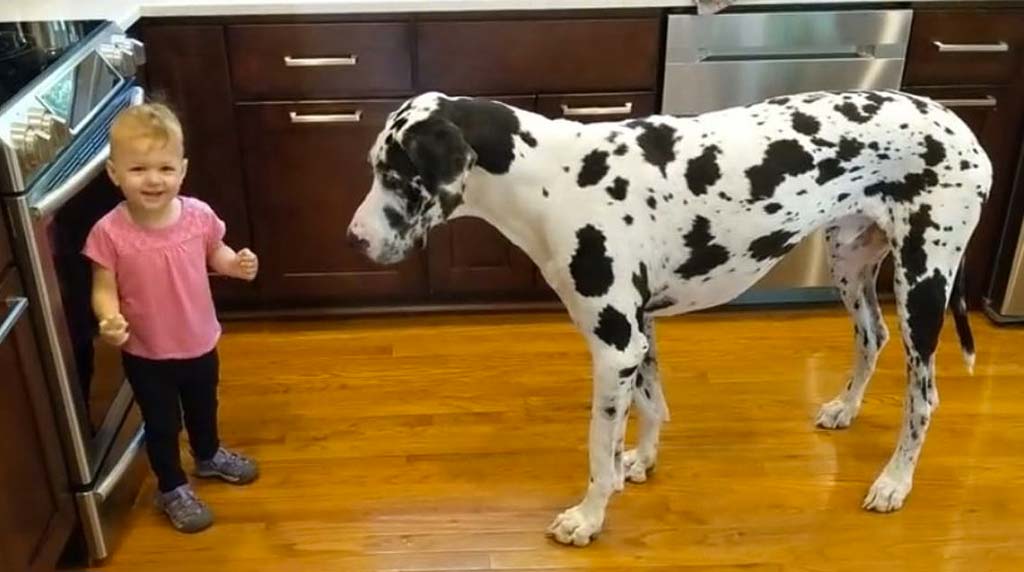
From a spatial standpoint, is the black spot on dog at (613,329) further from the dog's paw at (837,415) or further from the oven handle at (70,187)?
the oven handle at (70,187)

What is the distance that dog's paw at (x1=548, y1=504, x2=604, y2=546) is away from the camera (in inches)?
93.6

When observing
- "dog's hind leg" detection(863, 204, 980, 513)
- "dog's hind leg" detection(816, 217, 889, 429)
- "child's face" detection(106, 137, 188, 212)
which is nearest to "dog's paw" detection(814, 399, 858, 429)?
"dog's hind leg" detection(816, 217, 889, 429)

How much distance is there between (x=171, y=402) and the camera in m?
2.35

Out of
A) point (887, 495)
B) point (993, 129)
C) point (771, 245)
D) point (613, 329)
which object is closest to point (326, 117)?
point (613, 329)

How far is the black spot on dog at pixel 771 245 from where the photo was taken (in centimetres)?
218

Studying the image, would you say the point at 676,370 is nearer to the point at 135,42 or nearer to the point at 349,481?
the point at 349,481

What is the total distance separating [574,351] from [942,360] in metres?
1.02

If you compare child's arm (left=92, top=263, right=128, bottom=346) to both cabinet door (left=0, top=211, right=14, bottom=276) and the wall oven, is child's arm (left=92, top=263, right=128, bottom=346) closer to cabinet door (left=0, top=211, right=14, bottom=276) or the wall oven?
the wall oven

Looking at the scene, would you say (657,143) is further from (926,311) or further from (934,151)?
(926,311)

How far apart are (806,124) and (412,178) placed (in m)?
0.77

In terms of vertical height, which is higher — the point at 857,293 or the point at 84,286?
the point at 84,286

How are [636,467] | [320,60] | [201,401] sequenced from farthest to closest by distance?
[320,60] < [636,467] < [201,401]

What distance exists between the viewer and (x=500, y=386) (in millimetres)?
2971

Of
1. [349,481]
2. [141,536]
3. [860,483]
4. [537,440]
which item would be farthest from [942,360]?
[141,536]
